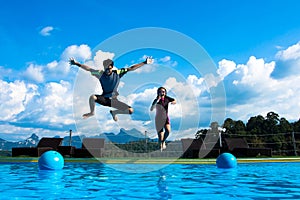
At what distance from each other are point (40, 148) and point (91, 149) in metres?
2.30

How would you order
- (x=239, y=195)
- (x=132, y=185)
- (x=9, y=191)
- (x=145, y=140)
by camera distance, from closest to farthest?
1. (x=239, y=195)
2. (x=9, y=191)
3. (x=132, y=185)
4. (x=145, y=140)

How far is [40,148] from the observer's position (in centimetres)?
1385

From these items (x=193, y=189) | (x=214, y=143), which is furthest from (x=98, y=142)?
(x=193, y=189)

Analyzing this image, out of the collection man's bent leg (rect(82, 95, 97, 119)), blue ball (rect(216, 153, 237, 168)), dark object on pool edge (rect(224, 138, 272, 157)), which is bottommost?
blue ball (rect(216, 153, 237, 168))

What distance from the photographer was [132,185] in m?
6.25

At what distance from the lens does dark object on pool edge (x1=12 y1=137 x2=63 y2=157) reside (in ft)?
45.4

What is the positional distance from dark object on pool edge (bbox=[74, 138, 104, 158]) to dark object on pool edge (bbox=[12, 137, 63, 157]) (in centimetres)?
114

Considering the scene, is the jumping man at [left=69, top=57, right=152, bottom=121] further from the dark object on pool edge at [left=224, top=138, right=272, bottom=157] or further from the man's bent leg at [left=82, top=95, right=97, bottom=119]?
the dark object on pool edge at [left=224, top=138, right=272, bottom=157]

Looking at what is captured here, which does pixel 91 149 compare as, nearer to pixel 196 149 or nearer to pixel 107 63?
pixel 196 149

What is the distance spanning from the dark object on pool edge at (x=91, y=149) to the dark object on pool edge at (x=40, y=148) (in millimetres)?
1139

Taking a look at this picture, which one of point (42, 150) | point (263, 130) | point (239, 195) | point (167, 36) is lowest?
point (239, 195)

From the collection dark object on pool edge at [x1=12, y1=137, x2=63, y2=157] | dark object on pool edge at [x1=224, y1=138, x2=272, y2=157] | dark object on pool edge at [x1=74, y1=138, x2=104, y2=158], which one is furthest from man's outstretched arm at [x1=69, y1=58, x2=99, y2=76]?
dark object on pool edge at [x1=224, y1=138, x2=272, y2=157]

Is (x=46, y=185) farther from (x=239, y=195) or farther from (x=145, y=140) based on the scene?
(x=145, y=140)

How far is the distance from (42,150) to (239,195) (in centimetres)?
1087
